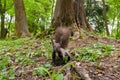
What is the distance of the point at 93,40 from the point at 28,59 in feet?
6.91

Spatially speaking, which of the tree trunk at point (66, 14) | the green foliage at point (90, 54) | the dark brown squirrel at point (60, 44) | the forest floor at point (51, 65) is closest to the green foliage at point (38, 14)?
the tree trunk at point (66, 14)

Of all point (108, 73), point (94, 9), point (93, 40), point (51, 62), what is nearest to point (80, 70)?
point (108, 73)

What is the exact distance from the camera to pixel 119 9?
64.4 feet

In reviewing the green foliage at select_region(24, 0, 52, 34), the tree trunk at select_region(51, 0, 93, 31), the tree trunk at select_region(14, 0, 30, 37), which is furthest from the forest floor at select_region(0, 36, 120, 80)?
the green foliage at select_region(24, 0, 52, 34)

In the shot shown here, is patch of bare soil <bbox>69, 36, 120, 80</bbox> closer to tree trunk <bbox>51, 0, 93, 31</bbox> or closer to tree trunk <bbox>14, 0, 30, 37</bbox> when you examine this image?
tree trunk <bbox>51, 0, 93, 31</bbox>

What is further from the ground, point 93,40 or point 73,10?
point 73,10

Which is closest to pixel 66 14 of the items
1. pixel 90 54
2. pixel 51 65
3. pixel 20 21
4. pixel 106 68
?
pixel 90 54

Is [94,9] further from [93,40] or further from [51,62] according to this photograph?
[51,62]

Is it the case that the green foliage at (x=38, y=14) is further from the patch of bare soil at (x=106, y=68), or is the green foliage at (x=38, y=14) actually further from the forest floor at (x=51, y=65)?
the patch of bare soil at (x=106, y=68)

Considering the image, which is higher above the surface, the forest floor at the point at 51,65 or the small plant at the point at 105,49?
the small plant at the point at 105,49

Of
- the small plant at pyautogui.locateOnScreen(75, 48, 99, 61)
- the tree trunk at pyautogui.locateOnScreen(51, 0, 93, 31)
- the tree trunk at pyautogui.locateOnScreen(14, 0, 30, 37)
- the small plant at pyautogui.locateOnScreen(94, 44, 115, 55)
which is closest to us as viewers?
the small plant at pyautogui.locateOnScreen(75, 48, 99, 61)

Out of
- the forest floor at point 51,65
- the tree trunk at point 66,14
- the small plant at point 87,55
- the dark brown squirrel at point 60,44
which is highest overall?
the tree trunk at point 66,14

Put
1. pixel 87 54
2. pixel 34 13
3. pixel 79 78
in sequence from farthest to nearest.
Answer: pixel 34 13 < pixel 87 54 < pixel 79 78

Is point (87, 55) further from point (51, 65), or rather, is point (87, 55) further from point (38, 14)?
point (38, 14)
